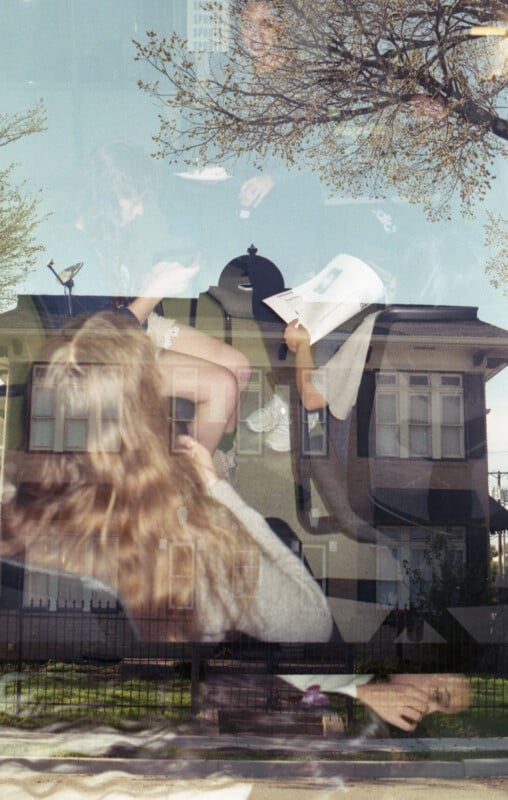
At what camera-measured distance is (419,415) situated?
296 cm

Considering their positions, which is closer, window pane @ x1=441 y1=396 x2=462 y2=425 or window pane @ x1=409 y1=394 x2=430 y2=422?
window pane @ x1=441 y1=396 x2=462 y2=425

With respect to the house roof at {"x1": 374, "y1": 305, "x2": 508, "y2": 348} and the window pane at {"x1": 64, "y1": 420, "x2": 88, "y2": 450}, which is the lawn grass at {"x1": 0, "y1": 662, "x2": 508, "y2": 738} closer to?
the window pane at {"x1": 64, "y1": 420, "x2": 88, "y2": 450}

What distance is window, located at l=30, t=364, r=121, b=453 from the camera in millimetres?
2602

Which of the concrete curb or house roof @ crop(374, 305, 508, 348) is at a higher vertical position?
house roof @ crop(374, 305, 508, 348)

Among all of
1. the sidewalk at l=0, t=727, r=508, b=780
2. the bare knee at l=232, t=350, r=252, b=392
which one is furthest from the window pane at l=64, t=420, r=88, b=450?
the sidewalk at l=0, t=727, r=508, b=780

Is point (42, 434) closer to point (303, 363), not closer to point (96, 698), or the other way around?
point (303, 363)

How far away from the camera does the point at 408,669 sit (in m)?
2.47

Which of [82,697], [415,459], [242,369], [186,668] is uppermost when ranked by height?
[242,369]

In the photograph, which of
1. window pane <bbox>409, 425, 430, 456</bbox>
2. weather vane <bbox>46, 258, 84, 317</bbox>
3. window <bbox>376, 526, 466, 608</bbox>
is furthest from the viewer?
window pane <bbox>409, 425, 430, 456</bbox>

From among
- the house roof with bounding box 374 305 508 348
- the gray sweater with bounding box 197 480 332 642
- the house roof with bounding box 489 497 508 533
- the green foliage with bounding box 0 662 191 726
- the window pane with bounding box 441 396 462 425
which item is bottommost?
the green foliage with bounding box 0 662 191 726

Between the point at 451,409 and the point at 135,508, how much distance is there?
1.12 metres

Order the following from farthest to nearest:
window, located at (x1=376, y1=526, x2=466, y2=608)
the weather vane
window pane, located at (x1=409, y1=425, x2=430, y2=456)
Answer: window pane, located at (x1=409, y1=425, x2=430, y2=456) < window, located at (x1=376, y1=526, x2=466, y2=608) < the weather vane

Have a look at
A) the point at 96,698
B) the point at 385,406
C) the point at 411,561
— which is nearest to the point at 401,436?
the point at 385,406

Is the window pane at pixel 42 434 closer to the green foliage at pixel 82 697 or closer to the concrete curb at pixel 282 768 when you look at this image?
the green foliage at pixel 82 697
